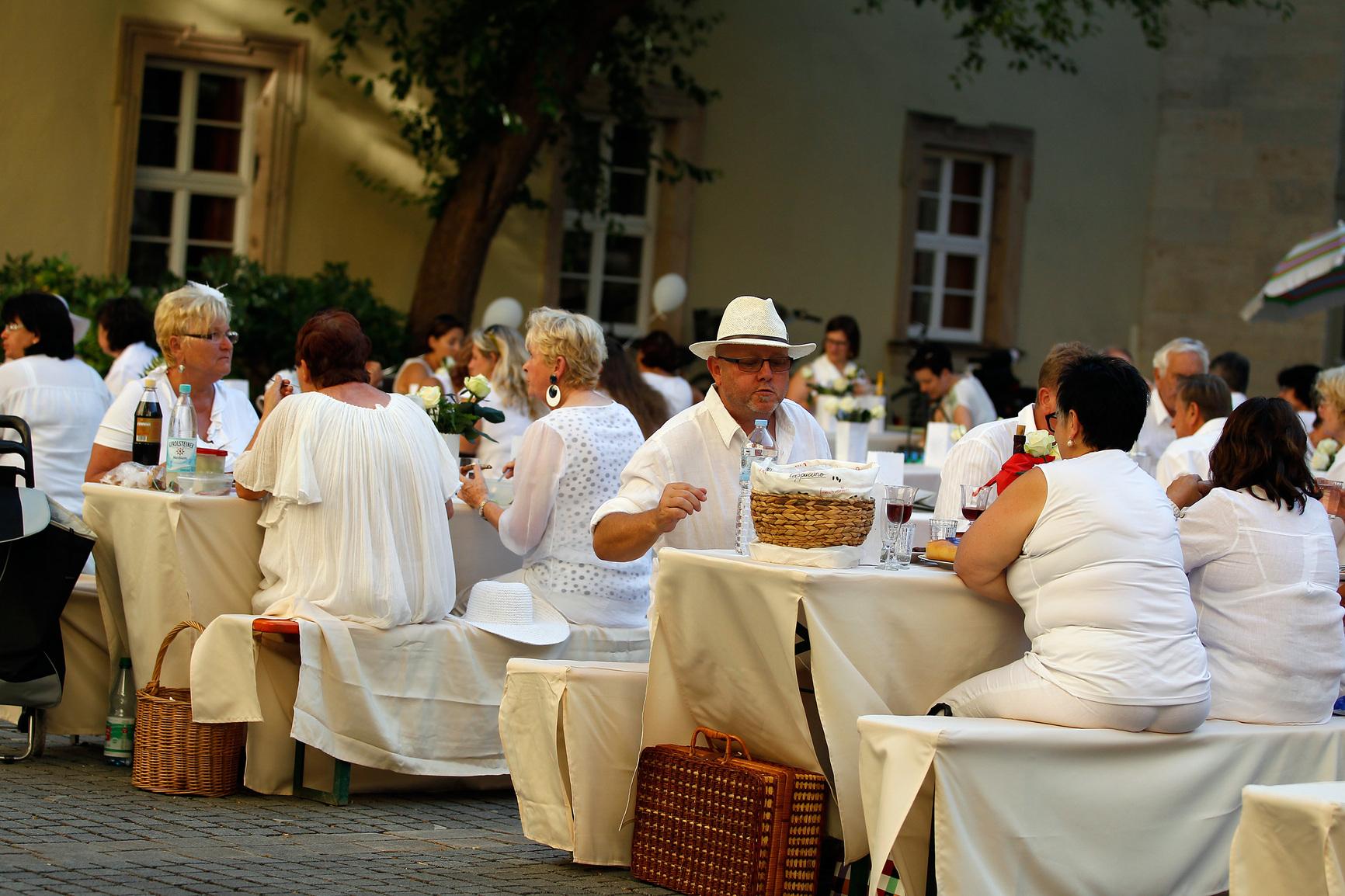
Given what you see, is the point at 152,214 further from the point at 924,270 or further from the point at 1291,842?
the point at 1291,842

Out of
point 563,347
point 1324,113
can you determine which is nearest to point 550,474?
point 563,347

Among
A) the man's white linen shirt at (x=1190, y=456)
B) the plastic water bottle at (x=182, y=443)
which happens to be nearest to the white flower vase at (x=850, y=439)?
the man's white linen shirt at (x=1190, y=456)

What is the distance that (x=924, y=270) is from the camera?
720 inches

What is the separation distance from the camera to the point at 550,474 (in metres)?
6.55

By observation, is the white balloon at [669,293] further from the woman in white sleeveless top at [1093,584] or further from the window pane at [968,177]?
the woman in white sleeveless top at [1093,584]

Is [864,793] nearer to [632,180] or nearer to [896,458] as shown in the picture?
[896,458]

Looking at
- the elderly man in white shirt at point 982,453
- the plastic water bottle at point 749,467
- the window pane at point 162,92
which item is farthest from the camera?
the window pane at point 162,92

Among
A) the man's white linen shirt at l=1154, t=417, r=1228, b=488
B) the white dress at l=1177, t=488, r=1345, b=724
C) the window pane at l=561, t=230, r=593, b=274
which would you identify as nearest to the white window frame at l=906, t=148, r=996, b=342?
the window pane at l=561, t=230, r=593, b=274

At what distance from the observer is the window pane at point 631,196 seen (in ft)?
55.4

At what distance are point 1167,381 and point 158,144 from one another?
8.83 metres

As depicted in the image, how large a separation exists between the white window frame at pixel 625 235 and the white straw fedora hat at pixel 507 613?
1012 centimetres

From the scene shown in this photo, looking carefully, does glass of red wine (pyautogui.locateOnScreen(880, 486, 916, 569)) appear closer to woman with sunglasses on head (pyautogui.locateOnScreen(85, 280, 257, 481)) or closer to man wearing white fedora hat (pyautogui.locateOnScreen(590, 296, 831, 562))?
man wearing white fedora hat (pyautogui.locateOnScreen(590, 296, 831, 562))

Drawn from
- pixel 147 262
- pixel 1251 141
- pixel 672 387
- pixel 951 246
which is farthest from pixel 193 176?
pixel 1251 141

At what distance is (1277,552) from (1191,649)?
25.3 inches
